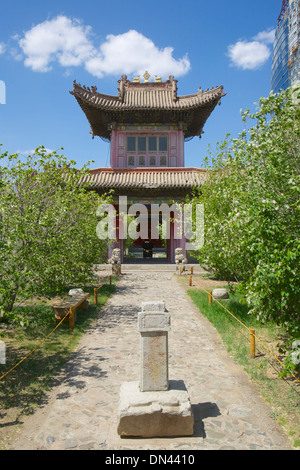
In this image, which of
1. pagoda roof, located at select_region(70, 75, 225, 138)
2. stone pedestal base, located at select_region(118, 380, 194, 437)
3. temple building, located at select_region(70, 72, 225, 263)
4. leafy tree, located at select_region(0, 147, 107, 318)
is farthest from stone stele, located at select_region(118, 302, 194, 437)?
pagoda roof, located at select_region(70, 75, 225, 138)

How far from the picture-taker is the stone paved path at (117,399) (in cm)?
394

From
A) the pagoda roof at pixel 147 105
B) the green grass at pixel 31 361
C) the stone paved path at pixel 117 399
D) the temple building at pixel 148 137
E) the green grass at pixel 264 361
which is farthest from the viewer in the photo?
the pagoda roof at pixel 147 105

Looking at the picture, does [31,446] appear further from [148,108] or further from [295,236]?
[148,108]

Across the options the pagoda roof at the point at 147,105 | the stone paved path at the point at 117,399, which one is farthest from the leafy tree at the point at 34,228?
the pagoda roof at the point at 147,105

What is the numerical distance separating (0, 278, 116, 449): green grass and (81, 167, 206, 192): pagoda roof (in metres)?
12.1

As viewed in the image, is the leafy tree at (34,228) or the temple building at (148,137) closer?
the leafy tree at (34,228)

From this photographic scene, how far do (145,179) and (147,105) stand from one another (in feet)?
17.1

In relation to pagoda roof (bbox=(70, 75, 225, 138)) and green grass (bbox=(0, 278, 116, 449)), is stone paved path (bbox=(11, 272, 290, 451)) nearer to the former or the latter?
green grass (bbox=(0, 278, 116, 449))

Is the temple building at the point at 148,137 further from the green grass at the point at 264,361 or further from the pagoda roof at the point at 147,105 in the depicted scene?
the green grass at the point at 264,361

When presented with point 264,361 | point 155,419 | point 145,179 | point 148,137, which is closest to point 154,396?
point 155,419

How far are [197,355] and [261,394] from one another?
1937mm

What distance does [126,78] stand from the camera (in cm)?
2614

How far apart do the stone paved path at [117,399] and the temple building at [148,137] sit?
13840 millimetres

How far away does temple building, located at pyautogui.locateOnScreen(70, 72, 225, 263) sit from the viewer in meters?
21.9
